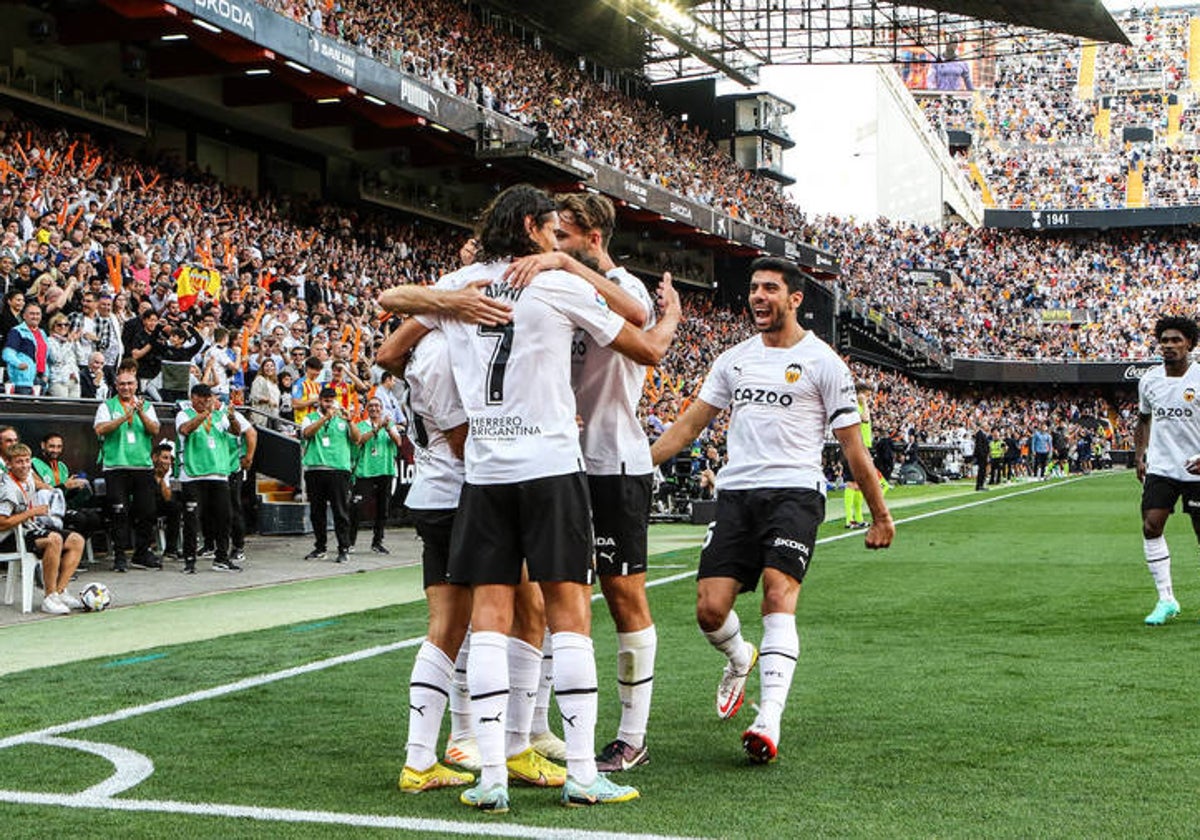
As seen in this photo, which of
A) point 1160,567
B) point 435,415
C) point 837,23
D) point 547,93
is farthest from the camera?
point 837,23

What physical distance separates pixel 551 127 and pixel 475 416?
32.4 m

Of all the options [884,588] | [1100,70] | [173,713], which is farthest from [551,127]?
[1100,70]

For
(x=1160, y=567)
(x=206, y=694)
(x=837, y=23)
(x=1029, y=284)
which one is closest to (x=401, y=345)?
(x=206, y=694)

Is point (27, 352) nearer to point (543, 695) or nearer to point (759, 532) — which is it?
point (543, 695)

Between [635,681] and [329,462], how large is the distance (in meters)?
10.4

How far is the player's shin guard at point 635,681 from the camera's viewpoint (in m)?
5.29

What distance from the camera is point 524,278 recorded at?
4.65 m

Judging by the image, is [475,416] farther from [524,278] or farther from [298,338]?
[298,338]

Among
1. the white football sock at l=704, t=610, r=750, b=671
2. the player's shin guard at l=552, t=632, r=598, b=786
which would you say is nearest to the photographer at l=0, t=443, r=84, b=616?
the white football sock at l=704, t=610, r=750, b=671

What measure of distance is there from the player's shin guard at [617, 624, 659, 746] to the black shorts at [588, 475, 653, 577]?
272 mm

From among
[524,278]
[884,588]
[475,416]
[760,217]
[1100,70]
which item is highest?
[1100,70]

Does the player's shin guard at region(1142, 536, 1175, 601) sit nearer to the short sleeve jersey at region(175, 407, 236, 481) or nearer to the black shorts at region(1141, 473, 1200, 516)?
the black shorts at region(1141, 473, 1200, 516)

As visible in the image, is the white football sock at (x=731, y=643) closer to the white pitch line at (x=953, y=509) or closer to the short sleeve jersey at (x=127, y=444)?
the short sleeve jersey at (x=127, y=444)

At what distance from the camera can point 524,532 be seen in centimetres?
469
